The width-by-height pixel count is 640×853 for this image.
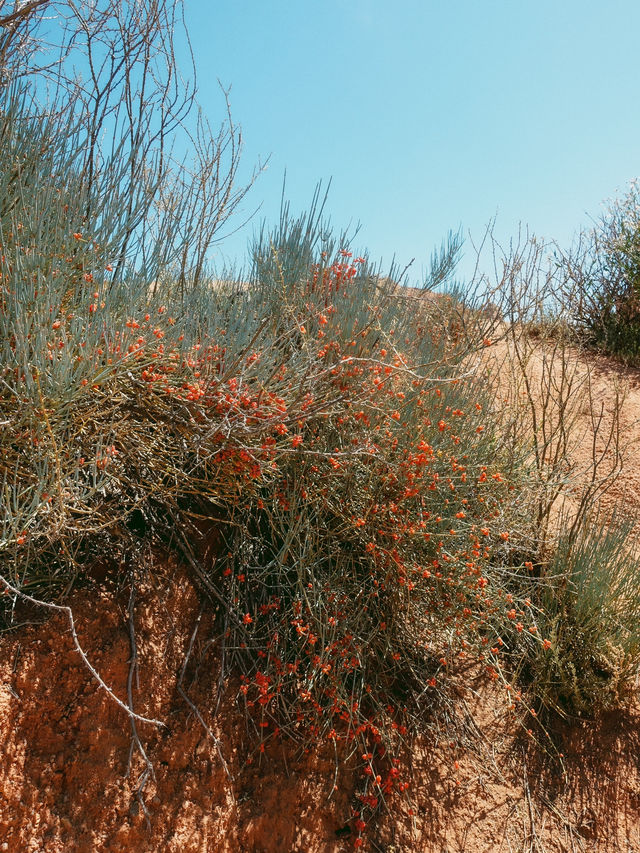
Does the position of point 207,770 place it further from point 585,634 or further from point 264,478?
point 585,634

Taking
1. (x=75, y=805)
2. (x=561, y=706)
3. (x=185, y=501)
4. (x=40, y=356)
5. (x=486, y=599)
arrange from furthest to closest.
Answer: (x=561, y=706) < (x=486, y=599) < (x=185, y=501) < (x=75, y=805) < (x=40, y=356)

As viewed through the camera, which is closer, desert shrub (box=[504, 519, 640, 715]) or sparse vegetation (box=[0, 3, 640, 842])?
sparse vegetation (box=[0, 3, 640, 842])

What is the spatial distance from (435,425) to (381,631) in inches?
45.8

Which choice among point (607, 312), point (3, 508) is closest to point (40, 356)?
point (3, 508)

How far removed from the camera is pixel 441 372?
436 centimetres

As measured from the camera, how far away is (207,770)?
303 cm

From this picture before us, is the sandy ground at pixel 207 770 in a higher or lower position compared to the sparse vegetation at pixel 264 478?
lower

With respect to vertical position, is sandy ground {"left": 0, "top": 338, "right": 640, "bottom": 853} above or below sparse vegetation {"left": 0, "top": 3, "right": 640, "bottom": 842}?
below

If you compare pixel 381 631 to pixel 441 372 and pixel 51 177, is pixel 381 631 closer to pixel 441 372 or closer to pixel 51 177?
pixel 441 372

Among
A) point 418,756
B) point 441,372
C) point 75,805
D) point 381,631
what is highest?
point 441,372

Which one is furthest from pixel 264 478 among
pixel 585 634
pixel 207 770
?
pixel 585 634

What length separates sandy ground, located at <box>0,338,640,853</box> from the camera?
2.70m

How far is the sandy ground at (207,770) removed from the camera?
8.86 ft

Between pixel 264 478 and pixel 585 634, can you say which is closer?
pixel 264 478
